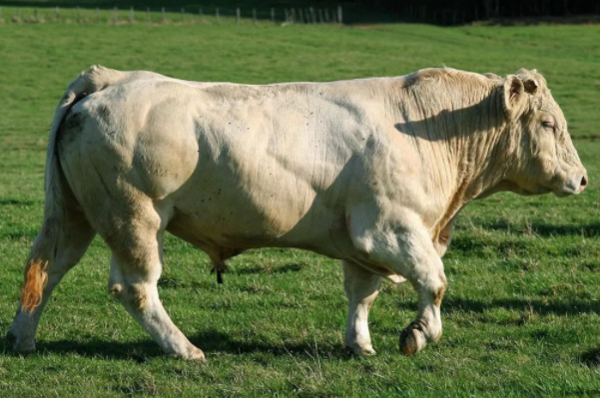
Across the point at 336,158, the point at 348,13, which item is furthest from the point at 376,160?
the point at 348,13

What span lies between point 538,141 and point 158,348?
3.21 metres

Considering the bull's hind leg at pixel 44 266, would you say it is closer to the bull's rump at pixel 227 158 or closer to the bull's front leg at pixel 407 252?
the bull's rump at pixel 227 158

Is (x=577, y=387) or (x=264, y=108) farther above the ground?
(x=264, y=108)

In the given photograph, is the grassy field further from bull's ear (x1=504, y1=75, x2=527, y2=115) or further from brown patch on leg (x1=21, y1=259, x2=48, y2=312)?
bull's ear (x1=504, y1=75, x2=527, y2=115)

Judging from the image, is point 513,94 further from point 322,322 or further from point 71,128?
point 71,128

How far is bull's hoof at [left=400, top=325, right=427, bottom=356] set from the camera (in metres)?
7.21

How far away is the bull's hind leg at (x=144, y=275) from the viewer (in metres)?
7.31

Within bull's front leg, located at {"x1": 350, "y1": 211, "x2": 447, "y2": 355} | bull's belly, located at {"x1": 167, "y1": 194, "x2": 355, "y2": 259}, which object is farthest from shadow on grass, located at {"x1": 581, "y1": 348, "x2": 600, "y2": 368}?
bull's belly, located at {"x1": 167, "y1": 194, "x2": 355, "y2": 259}

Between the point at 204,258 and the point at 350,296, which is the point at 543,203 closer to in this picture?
the point at 204,258

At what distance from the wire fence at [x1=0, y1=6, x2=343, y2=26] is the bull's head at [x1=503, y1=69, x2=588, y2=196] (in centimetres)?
5343

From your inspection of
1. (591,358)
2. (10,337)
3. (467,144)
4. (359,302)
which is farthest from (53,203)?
(591,358)

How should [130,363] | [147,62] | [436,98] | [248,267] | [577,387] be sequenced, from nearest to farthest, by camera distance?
[577,387] < [130,363] < [436,98] < [248,267] < [147,62]

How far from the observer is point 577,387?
6.16 m

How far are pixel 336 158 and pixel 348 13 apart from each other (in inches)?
2739
